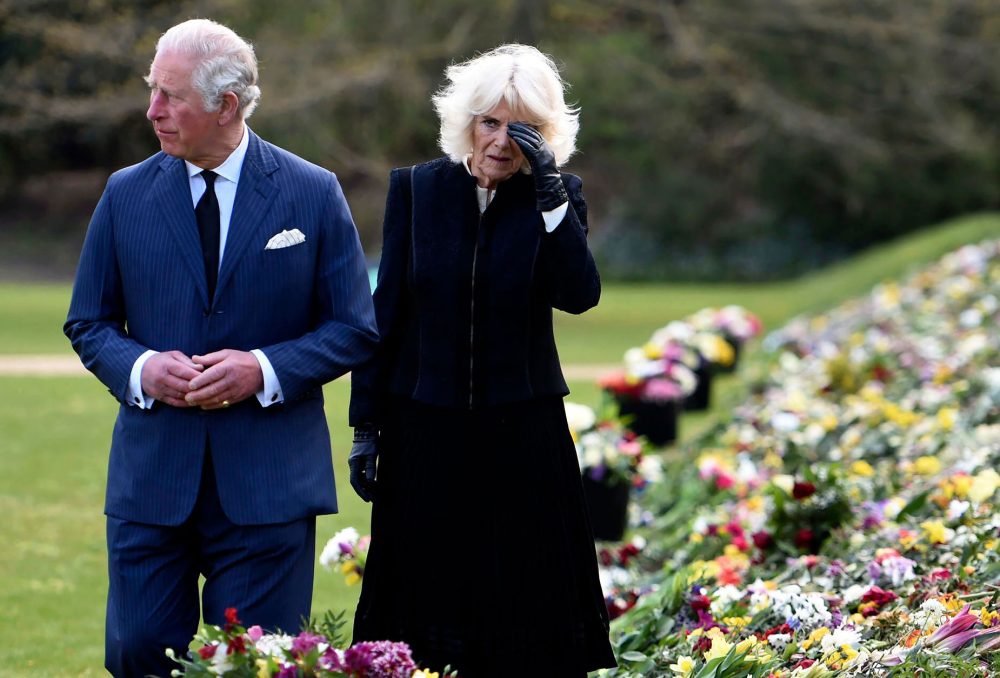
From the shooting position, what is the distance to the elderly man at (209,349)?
347 centimetres

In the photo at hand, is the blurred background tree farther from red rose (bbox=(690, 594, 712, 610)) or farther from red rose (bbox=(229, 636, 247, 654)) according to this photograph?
red rose (bbox=(229, 636, 247, 654))

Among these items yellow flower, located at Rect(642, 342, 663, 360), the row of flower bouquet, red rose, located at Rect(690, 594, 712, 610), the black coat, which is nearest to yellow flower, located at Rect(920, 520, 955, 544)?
red rose, located at Rect(690, 594, 712, 610)

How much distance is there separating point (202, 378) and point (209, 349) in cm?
15

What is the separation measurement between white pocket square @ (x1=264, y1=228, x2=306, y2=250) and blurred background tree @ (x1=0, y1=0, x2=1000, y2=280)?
16641 mm

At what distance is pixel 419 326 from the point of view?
3.72 metres

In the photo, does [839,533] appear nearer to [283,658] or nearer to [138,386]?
[138,386]

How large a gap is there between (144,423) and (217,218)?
532 millimetres

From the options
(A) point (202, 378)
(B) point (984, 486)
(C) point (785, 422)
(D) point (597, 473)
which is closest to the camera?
(A) point (202, 378)

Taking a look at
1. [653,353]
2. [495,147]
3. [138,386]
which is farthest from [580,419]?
[138,386]

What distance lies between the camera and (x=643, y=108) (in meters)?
29.8

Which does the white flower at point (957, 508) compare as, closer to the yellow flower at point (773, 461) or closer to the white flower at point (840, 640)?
the white flower at point (840, 640)

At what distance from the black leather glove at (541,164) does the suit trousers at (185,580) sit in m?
0.98

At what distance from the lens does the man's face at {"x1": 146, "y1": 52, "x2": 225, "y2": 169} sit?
340cm

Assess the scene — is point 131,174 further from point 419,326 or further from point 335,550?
point 335,550
